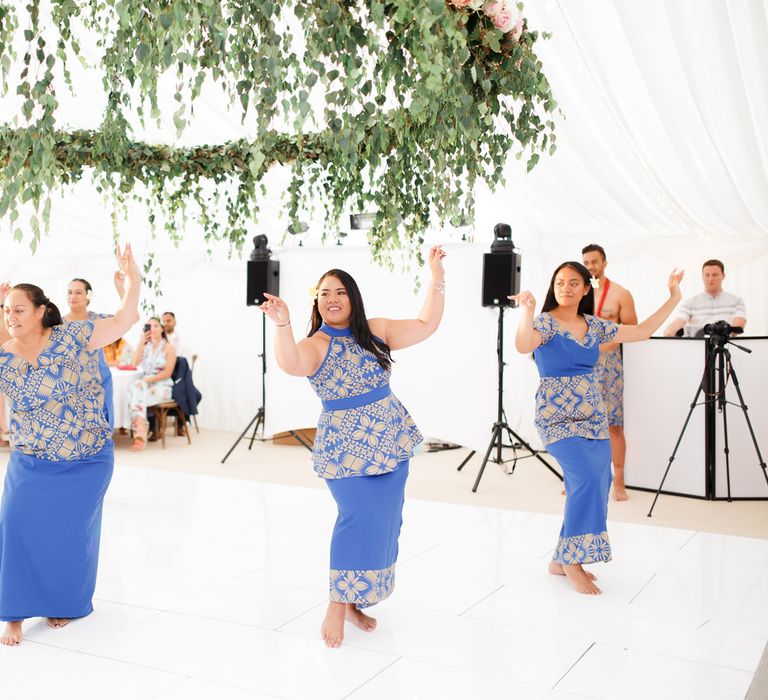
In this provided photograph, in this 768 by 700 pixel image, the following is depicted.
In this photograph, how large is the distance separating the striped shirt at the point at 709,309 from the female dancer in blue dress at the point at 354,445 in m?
4.57

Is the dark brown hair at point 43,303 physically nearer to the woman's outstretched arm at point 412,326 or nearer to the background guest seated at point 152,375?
the woman's outstretched arm at point 412,326

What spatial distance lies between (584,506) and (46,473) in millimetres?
2471

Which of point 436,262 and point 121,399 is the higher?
point 436,262

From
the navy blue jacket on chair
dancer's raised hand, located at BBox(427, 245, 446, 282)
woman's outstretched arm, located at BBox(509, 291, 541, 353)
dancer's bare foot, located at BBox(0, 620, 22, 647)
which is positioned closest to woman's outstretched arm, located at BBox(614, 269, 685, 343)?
woman's outstretched arm, located at BBox(509, 291, 541, 353)

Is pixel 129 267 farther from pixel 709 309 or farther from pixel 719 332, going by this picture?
pixel 709 309

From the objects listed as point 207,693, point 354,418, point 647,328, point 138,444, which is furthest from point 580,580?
point 138,444

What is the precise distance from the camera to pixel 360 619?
3.61m

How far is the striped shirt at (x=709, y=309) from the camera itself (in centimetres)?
715

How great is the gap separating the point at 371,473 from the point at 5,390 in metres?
1.57

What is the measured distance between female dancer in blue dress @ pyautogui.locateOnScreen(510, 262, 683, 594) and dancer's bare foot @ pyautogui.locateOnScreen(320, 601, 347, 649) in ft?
4.19

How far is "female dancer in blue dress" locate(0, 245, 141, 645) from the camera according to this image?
3488 millimetres

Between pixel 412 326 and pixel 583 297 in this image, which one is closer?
pixel 412 326

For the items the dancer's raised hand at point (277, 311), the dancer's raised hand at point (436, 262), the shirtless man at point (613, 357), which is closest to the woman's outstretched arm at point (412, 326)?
the dancer's raised hand at point (436, 262)

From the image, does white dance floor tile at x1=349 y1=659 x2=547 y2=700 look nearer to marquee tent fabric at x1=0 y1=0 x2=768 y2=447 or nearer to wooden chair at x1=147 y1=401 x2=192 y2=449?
marquee tent fabric at x1=0 y1=0 x2=768 y2=447
